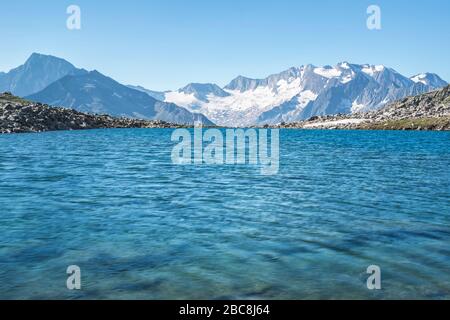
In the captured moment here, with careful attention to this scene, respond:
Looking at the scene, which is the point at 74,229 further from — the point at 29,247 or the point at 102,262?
the point at 102,262

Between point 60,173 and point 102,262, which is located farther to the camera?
point 60,173

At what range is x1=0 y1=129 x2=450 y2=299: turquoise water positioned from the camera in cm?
1547

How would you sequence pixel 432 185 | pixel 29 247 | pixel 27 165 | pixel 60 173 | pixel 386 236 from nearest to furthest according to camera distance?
1. pixel 29 247
2. pixel 386 236
3. pixel 432 185
4. pixel 60 173
5. pixel 27 165

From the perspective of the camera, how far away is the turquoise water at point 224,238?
15.5 m

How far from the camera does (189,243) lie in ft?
67.7

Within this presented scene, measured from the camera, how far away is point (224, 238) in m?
21.6
